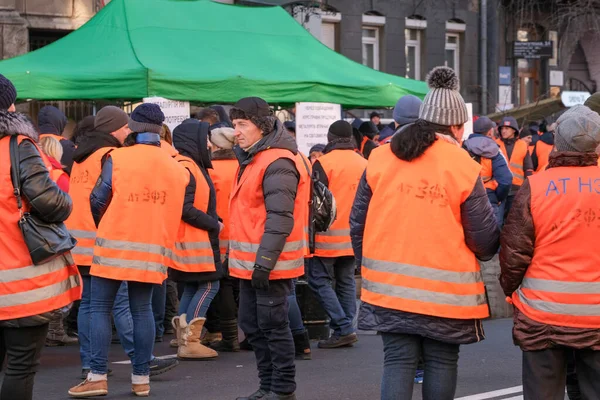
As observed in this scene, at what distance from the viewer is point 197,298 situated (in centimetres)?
999

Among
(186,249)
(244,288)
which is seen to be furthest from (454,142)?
(186,249)

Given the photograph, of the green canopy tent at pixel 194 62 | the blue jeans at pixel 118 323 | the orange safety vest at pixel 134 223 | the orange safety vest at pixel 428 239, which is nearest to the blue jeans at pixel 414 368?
the orange safety vest at pixel 428 239

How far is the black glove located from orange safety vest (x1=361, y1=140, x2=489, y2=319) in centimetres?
149

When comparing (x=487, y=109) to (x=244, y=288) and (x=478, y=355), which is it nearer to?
(x=478, y=355)

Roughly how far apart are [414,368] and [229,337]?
4547 mm

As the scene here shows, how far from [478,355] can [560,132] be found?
4.37 meters

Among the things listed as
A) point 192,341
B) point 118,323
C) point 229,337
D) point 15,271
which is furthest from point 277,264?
point 229,337

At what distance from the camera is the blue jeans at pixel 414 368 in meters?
5.98

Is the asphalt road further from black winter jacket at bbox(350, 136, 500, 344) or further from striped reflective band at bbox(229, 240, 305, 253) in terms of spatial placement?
black winter jacket at bbox(350, 136, 500, 344)

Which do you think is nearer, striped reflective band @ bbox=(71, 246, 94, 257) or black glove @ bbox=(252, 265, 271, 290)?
black glove @ bbox=(252, 265, 271, 290)

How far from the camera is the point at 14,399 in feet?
19.6

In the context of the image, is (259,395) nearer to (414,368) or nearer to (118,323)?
(118,323)

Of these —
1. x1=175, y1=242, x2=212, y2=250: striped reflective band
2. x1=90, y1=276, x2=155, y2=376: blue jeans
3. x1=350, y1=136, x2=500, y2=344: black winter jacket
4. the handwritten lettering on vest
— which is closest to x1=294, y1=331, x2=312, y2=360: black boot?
x1=175, y1=242, x2=212, y2=250: striped reflective band

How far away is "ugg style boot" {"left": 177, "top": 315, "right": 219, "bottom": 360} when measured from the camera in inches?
392
